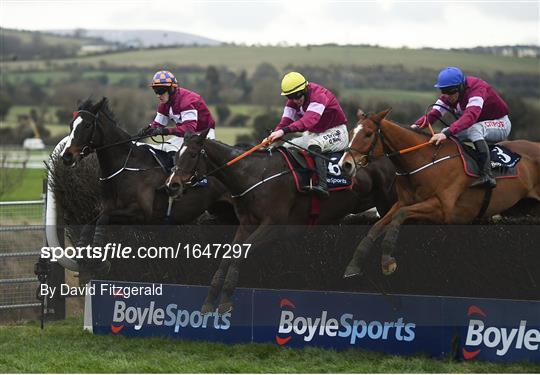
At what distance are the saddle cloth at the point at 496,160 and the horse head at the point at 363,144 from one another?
949 mm

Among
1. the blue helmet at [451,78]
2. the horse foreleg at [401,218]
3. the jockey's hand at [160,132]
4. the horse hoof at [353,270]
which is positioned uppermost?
the blue helmet at [451,78]

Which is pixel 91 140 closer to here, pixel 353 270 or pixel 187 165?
pixel 187 165

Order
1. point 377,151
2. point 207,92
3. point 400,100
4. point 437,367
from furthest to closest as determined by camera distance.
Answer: point 207,92 < point 400,100 < point 377,151 < point 437,367

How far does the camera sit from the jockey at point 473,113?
9711 millimetres

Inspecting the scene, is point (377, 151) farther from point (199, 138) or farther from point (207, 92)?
point (207, 92)

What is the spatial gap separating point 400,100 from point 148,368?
101ft

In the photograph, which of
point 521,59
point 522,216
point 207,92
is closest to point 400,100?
point 521,59

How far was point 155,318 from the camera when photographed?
1072 centimetres

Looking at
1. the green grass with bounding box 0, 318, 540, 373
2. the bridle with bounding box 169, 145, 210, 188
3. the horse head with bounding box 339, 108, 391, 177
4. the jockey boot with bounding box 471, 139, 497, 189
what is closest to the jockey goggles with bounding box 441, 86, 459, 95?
the jockey boot with bounding box 471, 139, 497, 189

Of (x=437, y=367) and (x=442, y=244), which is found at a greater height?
(x=442, y=244)

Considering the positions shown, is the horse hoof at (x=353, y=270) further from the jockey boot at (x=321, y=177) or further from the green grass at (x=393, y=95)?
the green grass at (x=393, y=95)

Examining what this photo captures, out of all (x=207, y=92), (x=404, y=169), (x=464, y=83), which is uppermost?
(x=464, y=83)

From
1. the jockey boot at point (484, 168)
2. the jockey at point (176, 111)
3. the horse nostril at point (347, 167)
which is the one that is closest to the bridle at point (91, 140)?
the jockey at point (176, 111)

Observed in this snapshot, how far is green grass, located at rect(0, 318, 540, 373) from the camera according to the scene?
28.7 ft
